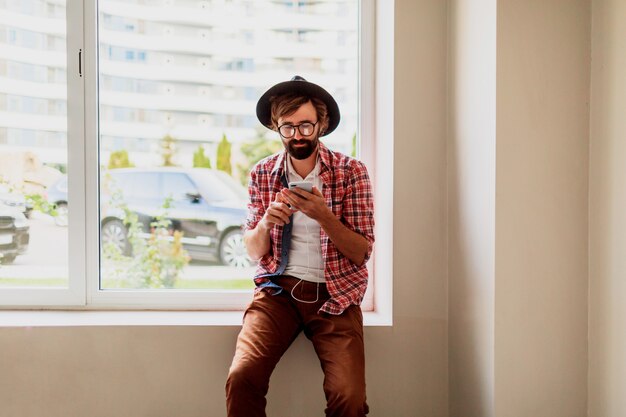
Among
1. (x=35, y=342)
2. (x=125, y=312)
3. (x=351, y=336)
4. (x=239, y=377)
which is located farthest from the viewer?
(x=125, y=312)

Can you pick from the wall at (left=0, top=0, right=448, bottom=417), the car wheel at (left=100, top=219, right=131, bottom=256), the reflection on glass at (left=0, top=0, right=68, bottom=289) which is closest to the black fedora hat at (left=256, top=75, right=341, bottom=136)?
the wall at (left=0, top=0, right=448, bottom=417)

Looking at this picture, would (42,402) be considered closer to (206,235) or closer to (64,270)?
(64,270)

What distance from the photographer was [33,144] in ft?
6.83

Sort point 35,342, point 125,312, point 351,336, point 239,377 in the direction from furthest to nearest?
point 125,312 → point 35,342 → point 351,336 → point 239,377

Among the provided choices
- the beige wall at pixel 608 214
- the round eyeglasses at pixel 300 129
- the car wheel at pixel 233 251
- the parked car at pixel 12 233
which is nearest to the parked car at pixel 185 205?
the car wheel at pixel 233 251

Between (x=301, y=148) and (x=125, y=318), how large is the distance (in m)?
0.96

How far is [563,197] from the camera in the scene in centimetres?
159

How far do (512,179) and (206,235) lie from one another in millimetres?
1229

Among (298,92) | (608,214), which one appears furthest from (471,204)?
(298,92)

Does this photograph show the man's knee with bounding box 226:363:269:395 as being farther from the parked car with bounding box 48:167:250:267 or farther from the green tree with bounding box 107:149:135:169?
the green tree with bounding box 107:149:135:169

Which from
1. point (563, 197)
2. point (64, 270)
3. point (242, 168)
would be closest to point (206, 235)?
point (242, 168)

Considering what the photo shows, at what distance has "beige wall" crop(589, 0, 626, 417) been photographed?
4.79 ft

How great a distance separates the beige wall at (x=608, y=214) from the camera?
57.5 inches

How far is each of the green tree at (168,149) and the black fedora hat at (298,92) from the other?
0.48m
